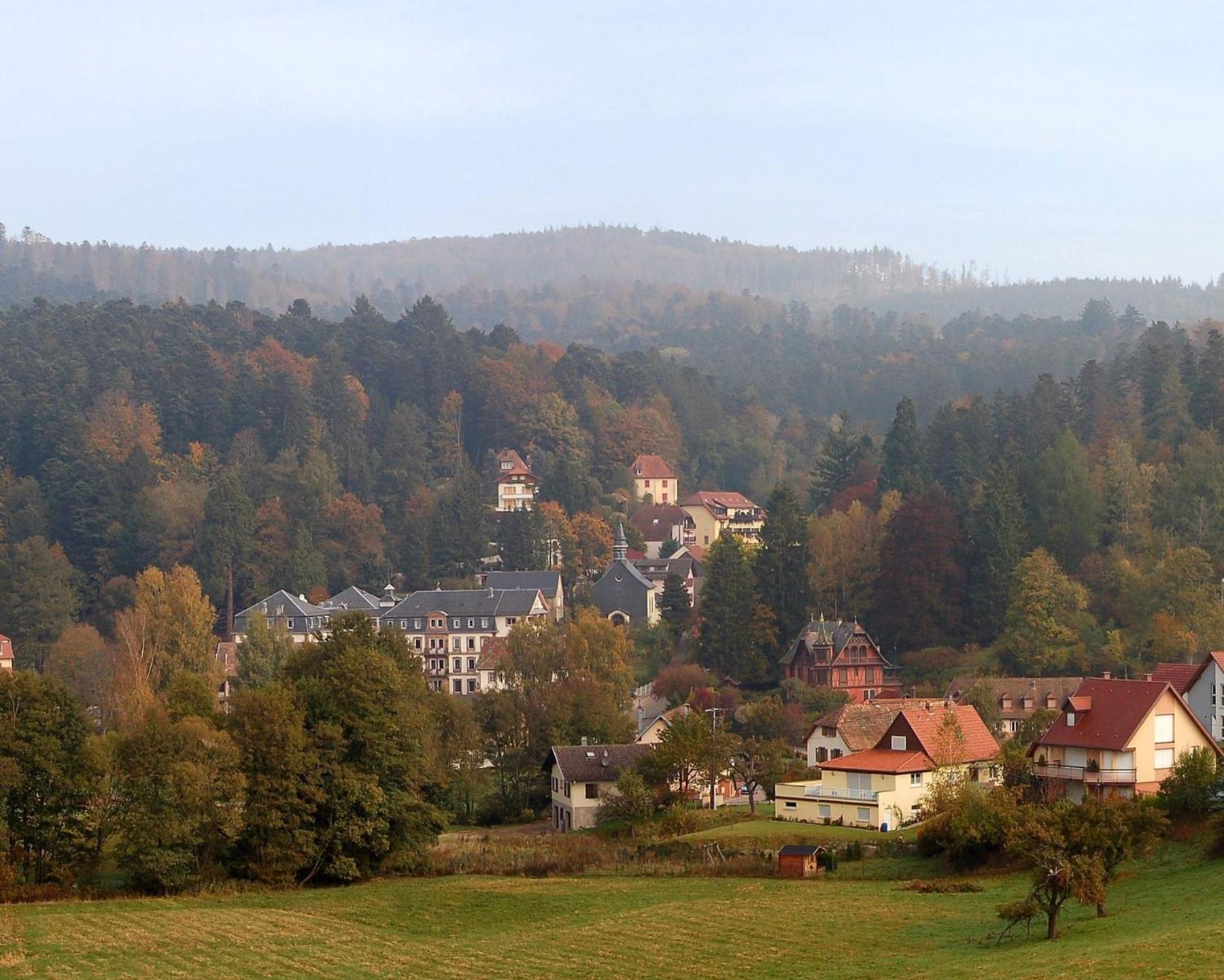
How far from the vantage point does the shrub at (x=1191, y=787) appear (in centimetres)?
3706

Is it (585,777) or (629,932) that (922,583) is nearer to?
(585,777)

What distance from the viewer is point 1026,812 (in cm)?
3422

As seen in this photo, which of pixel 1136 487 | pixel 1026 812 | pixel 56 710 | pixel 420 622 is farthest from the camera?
pixel 420 622

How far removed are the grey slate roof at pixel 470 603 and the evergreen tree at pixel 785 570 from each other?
14894mm

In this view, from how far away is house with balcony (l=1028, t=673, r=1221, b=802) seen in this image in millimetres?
42906

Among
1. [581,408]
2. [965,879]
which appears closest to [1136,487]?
[965,879]

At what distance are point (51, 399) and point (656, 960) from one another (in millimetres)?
88605

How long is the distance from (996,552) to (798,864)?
1312 inches

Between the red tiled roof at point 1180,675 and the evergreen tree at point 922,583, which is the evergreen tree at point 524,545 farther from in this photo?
the red tiled roof at point 1180,675

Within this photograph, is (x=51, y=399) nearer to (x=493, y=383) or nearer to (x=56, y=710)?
(x=493, y=383)

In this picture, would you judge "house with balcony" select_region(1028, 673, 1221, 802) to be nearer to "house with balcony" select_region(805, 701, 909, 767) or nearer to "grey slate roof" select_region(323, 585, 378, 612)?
"house with balcony" select_region(805, 701, 909, 767)

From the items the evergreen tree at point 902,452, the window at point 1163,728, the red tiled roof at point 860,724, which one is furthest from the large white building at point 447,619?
the window at point 1163,728

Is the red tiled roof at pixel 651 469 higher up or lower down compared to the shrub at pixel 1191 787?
higher up

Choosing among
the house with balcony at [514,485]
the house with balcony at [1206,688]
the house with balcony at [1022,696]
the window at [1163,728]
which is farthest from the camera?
the house with balcony at [514,485]
